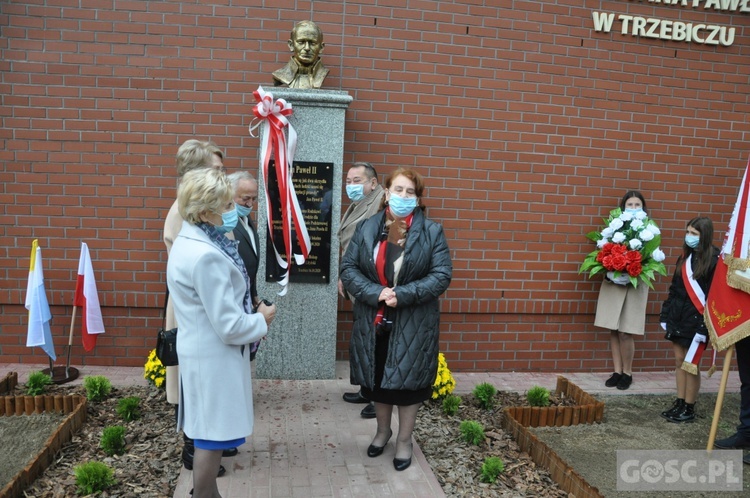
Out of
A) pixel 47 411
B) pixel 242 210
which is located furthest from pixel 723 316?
pixel 47 411

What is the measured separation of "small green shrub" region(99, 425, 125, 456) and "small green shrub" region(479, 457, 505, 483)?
2.38 meters

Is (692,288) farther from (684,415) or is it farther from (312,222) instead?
(312,222)

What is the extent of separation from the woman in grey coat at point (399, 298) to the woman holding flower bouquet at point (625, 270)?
271cm

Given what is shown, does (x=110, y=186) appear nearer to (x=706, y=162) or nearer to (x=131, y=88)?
(x=131, y=88)

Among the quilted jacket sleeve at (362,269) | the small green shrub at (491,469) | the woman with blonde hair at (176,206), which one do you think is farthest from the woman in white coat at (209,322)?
the small green shrub at (491,469)

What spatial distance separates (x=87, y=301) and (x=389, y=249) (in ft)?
9.97

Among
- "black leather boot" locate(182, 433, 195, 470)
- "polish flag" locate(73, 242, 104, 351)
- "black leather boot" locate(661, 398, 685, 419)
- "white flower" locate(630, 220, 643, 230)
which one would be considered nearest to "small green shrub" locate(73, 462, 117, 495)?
"black leather boot" locate(182, 433, 195, 470)

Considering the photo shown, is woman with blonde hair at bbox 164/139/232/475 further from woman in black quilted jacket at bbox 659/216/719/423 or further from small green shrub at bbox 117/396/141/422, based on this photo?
woman in black quilted jacket at bbox 659/216/719/423

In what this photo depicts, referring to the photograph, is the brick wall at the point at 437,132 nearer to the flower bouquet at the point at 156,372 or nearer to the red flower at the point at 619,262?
the red flower at the point at 619,262

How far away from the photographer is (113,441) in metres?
4.05

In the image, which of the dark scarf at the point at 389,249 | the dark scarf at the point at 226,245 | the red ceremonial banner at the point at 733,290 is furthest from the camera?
the red ceremonial banner at the point at 733,290

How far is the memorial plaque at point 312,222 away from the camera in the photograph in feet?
17.7

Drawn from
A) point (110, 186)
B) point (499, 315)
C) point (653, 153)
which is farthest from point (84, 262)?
point (653, 153)

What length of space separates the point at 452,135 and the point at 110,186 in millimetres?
3259
